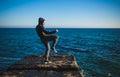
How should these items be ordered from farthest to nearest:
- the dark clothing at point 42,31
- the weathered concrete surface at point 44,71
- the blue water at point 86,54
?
the blue water at point 86,54, the dark clothing at point 42,31, the weathered concrete surface at point 44,71

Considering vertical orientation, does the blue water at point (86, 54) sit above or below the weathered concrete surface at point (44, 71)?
below

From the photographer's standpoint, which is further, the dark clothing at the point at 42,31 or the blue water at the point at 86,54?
the blue water at the point at 86,54

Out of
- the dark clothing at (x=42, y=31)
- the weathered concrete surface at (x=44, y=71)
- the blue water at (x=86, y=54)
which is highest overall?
the dark clothing at (x=42, y=31)

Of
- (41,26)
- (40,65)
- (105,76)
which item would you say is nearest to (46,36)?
(41,26)

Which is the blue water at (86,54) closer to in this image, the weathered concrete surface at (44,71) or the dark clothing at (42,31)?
the weathered concrete surface at (44,71)

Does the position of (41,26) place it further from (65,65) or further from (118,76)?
(118,76)

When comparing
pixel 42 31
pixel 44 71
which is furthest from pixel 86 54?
pixel 44 71

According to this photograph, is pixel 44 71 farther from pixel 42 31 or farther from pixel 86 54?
pixel 86 54

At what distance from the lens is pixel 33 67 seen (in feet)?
28.1

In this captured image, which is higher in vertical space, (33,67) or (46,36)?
(46,36)

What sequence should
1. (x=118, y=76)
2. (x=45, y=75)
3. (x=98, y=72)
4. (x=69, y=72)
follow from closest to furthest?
(x=45, y=75) → (x=69, y=72) → (x=118, y=76) → (x=98, y=72)

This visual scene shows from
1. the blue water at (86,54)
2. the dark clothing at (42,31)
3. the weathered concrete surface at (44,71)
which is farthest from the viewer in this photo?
the blue water at (86,54)

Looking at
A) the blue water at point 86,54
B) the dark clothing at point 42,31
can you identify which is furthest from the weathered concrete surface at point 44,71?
the blue water at point 86,54

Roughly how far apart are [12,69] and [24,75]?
1.39 metres
